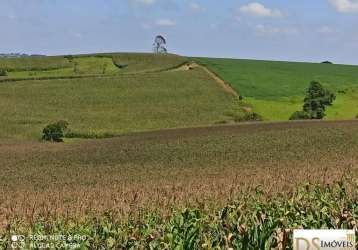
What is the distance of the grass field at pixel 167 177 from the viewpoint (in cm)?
1013

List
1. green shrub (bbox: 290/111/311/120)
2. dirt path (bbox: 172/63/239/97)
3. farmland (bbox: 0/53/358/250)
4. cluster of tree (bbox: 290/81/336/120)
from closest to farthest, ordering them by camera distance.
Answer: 1. farmland (bbox: 0/53/358/250)
2. green shrub (bbox: 290/111/311/120)
3. cluster of tree (bbox: 290/81/336/120)
4. dirt path (bbox: 172/63/239/97)

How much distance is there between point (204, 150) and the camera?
37562 millimetres

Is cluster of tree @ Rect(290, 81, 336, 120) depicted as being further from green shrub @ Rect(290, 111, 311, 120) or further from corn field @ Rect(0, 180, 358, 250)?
corn field @ Rect(0, 180, 358, 250)

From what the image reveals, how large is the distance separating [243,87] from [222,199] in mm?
78305

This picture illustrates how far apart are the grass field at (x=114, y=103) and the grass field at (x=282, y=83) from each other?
4339 mm

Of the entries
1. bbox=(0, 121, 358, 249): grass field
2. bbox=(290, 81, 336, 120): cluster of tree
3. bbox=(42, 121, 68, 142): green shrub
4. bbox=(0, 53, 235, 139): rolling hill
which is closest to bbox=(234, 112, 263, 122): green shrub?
bbox=(0, 53, 235, 139): rolling hill

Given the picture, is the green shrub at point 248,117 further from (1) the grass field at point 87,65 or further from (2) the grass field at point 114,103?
(1) the grass field at point 87,65

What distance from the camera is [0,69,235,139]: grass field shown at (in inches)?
2576

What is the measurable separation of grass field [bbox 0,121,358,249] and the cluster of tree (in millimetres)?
19416

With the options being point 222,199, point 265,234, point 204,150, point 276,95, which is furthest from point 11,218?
point 276,95

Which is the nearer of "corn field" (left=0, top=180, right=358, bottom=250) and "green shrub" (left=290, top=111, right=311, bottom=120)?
"corn field" (left=0, top=180, right=358, bottom=250)

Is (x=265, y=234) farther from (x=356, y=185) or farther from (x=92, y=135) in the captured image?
(x=92, y=135)

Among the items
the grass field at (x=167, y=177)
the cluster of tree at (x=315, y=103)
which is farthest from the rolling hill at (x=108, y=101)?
the grass field at (x=167, y=177)

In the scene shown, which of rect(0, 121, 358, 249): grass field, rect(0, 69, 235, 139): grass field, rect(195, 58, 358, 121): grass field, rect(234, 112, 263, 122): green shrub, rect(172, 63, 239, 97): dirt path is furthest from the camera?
rect(172, 63, 239, 97): dirt path
